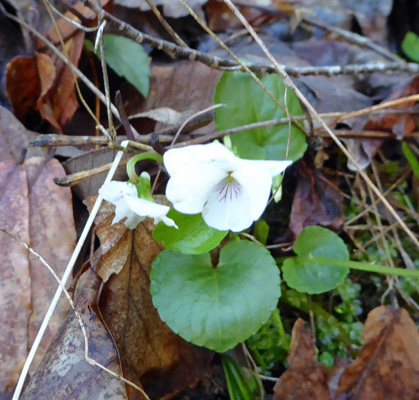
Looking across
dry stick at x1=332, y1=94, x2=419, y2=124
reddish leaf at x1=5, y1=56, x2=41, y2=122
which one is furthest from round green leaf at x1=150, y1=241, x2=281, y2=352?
reddish leaf at x1=5, y1=56, x2=41, y2=122

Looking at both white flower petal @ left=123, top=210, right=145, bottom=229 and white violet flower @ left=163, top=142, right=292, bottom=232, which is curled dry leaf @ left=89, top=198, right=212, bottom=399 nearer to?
white flower petal @ left=123, top=210, right=145, bottom=229

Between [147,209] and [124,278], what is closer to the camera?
[147,209]

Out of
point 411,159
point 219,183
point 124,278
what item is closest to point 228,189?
point 219,183

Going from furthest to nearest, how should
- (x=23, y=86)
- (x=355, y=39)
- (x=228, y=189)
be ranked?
1. (x=355, y=39)
2. (x=23, y=86)
3. (x=228, y=189)

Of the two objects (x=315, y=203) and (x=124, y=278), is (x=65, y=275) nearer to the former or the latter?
(x=124, y=278)

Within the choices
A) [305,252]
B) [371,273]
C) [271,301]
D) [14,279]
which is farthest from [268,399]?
[14,279]

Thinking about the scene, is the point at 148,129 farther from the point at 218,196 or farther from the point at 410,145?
the point at 410,145
